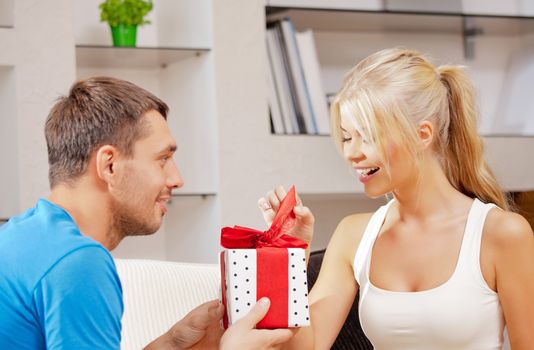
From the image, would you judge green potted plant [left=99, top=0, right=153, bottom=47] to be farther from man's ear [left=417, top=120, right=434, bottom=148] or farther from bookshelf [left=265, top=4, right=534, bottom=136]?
man's ear [left=417, top=120, right=434, bottom=148]

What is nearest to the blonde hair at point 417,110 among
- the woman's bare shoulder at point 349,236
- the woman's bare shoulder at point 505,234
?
the woman's bare shoulder at point 505,234

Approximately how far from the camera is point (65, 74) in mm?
2691

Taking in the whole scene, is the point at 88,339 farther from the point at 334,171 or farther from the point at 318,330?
the point at 334,171

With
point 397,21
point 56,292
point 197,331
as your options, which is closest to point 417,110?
point 197,331

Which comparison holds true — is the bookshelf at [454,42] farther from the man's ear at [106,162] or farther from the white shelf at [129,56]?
the man's ear at [106,162]

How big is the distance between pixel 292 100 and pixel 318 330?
117 cm

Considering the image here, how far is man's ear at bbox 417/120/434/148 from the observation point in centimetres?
192

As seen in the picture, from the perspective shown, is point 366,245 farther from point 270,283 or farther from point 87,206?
point 87,206

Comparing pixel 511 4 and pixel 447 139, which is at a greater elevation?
pixel 511 4

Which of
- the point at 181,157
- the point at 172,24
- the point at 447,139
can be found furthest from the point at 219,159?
the point at 447,139

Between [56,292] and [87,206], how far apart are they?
0.23 m

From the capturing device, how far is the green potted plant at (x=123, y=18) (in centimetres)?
286

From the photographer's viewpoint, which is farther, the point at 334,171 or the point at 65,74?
the point at 334,171

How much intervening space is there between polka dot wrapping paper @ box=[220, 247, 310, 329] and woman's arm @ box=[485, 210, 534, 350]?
1.62ft
